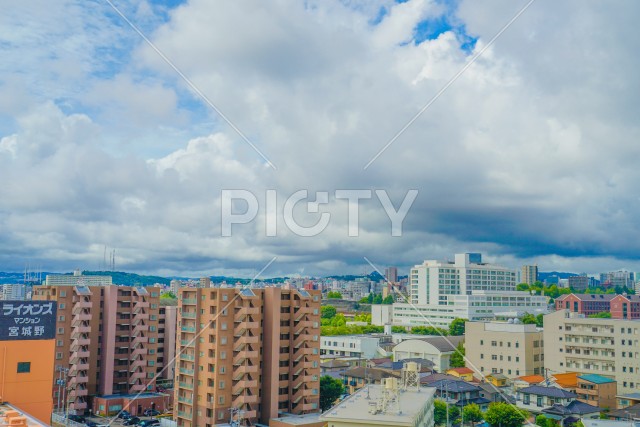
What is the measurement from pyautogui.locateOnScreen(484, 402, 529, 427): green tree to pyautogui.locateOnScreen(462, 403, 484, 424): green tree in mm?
2048

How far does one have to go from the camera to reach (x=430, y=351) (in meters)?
44.1

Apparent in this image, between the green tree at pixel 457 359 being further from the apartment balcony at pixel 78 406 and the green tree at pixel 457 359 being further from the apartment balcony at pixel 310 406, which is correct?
the apartment balcony at pixel 78 406

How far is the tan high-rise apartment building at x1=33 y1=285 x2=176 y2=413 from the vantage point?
31.1 m

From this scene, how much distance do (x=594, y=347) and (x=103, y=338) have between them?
31.1m

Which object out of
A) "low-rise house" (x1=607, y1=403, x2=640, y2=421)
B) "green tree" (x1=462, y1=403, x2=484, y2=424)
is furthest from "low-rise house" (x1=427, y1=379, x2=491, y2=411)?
"low-rise house" (x1=607, y1=403, x2=640, y2=421)

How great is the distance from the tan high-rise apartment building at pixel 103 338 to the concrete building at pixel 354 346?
2064 cm

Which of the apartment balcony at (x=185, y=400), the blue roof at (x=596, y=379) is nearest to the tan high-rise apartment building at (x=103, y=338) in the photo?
the apartment balcony at (x=185, y=400)

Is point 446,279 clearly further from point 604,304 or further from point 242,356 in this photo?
point 242,356

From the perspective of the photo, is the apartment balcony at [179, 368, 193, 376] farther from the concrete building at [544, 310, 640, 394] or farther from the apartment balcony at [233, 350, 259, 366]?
the concrete building at [544, 310, 640, 394]

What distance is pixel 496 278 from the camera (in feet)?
276

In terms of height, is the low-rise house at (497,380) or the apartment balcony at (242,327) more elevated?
the apartment balcony at (242,327)

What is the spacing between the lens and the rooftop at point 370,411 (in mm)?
15898

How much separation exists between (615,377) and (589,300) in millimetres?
39618

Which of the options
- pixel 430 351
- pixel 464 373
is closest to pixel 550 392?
pixel 464 373
